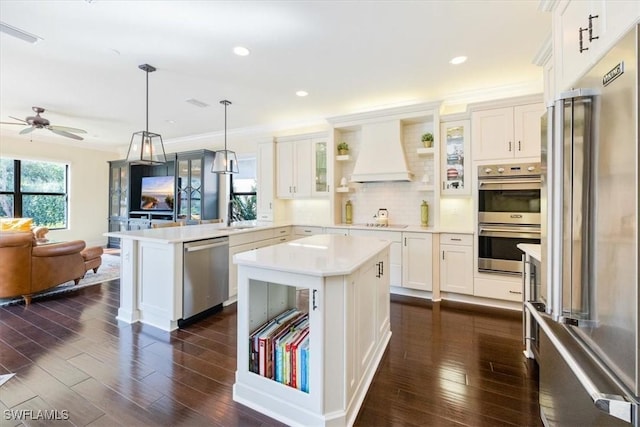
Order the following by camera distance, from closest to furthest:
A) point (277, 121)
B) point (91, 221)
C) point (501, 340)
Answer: point (501, 340), point (277, 121), point (91, 221)

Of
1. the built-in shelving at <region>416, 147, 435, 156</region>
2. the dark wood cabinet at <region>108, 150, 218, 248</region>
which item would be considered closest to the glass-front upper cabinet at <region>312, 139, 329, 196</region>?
the built-in shelving at <region>416, 147, 435, 156</region>

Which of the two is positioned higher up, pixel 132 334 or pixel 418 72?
pixel 418 72

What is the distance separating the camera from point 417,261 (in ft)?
12.6

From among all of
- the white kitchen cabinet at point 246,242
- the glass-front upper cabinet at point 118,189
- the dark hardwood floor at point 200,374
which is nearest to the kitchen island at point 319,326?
the dark hardwood floor at point 200,374

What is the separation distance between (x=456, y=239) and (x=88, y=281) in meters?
5.56

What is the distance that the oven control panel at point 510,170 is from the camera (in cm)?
327

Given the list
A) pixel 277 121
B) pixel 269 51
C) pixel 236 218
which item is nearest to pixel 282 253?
pixel 269 51

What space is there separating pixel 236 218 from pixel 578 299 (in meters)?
6.06

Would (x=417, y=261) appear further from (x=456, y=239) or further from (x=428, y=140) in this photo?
(x=428, y=140)

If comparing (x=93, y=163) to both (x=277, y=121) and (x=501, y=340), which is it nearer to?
(x=277, y=121)

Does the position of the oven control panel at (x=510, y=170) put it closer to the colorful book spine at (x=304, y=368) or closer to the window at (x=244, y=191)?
the colorful book spine at (x=304, y=368)

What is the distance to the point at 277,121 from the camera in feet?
18.2

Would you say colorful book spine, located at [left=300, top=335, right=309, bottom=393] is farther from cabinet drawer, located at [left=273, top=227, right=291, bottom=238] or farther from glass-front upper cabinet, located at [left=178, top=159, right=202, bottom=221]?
glass-front upper cabinet, located at [left=178, top=159, right=202, bottom=221]

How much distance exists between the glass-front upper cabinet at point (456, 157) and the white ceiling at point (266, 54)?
539 millimetres
